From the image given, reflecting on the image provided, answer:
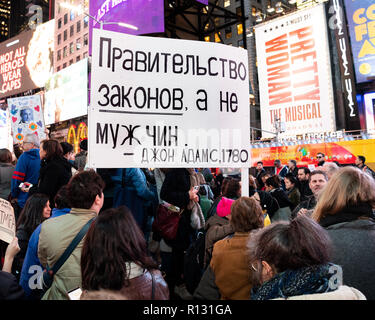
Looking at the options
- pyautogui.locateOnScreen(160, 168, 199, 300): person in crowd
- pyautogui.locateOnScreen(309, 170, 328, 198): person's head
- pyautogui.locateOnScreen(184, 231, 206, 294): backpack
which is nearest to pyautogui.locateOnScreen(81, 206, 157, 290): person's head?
pyautogui.locateOnScreen(184, 231, 206, 294): backpack

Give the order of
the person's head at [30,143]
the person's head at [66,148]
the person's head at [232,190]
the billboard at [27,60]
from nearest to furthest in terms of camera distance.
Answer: the person's head at [232,190], the person's head at [30,143], the person's head at [66,148], the billboard at [27,60]

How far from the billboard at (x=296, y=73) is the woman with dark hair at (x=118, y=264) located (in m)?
23.8

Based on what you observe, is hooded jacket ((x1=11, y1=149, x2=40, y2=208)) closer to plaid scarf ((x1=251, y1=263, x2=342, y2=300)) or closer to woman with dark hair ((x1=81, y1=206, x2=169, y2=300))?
woman with dark hair ((x1=81, y1=206, x2=169, y2=300))

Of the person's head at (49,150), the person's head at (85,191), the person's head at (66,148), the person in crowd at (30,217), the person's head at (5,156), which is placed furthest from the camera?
the person's head at (5,156)

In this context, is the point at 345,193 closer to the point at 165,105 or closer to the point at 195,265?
the point at 195,265

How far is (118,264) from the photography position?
1.60 metres

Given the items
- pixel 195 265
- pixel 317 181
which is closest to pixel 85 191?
pixel 195 265

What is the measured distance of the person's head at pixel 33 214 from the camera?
318 centimetres

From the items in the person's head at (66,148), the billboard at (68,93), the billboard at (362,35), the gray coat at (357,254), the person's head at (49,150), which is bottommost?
the gray coat at (357,254)

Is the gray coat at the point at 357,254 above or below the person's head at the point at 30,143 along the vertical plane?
below

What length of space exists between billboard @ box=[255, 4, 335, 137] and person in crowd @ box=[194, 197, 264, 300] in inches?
893

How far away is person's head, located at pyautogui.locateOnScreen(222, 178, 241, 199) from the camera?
4160 mm

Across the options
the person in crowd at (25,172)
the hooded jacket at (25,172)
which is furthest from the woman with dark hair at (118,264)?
the hooded jacket at (25,172)

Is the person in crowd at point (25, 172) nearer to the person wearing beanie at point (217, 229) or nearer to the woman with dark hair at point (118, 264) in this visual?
the person wearing beanie at point (217, 229)
